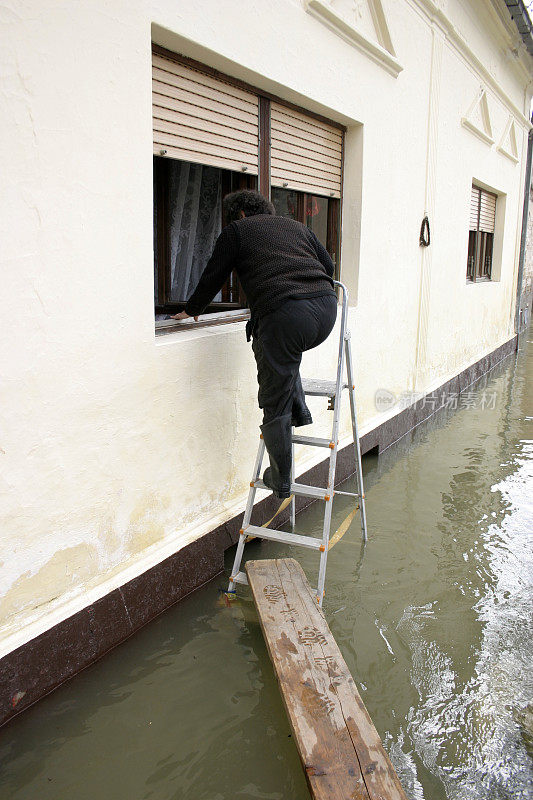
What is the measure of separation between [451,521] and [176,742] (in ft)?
8.59

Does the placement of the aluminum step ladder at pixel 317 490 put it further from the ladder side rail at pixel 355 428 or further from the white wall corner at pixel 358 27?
the white wall corner at pixel 358 27

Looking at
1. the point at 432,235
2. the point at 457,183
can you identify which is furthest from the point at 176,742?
the point at 457,183

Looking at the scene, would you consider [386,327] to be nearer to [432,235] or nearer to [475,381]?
[432,235]

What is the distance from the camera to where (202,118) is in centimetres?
342

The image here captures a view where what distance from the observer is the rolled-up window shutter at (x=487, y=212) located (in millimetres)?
9869

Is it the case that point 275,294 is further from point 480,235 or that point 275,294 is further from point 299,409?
point 480,235

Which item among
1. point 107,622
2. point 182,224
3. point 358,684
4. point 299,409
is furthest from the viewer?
point 182,224

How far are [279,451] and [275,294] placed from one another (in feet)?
2.54

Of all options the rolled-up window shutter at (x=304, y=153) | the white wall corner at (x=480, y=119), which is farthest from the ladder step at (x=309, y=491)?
the white wall corner at (x=480, y=119)

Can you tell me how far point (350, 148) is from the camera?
498 centimetres

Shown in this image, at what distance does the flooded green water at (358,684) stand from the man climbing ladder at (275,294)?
91 cm

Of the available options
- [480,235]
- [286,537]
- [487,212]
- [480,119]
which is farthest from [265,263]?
[487,212]

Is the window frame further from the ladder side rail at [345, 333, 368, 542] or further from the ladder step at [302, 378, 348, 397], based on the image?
the ladder side rail at [345, 333, 368, 542]

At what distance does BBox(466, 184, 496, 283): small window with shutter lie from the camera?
31.1 feet
